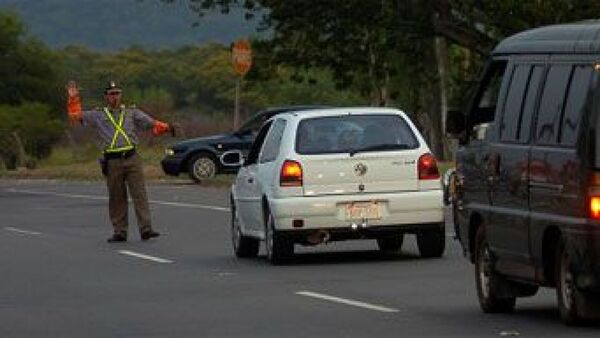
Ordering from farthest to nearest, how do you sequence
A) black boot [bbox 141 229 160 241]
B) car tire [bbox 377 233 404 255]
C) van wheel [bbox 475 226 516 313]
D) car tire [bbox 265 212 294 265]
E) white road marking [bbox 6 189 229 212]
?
white road marking [bbox 6 189 229 212], black boot [bbox 141 229 160 241], car tire [bbox 377 233 404 255], car tire [bbox 265 212 294 265], van wheel [bbox 475 226 516 313]

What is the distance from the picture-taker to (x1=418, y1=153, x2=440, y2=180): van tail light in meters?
20.5

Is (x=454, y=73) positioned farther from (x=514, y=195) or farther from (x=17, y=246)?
(x=514, y=195)

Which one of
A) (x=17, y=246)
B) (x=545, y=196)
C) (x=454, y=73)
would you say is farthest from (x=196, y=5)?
(x=545, y=196)

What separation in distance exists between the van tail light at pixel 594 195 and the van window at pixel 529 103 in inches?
46.6

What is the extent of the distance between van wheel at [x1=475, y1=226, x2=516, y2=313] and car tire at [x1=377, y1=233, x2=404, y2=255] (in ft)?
20.9

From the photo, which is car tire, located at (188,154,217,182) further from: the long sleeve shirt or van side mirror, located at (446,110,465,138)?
van side mirror, located at (446,110,465,138)

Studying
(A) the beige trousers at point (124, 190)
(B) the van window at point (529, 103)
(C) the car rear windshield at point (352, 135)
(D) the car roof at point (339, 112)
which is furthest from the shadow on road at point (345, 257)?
(B) the van window at point (529, 103)

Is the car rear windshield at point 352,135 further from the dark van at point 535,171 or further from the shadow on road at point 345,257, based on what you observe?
the dark van at point 535,171

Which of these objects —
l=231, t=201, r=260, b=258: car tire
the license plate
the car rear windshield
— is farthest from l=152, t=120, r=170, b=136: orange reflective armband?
the license plate

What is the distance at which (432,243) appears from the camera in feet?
68.0

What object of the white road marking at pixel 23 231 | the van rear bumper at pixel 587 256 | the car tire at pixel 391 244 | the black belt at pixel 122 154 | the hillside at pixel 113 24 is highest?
the hillside at pixel 113 24

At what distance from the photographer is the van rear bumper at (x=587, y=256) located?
1275cm

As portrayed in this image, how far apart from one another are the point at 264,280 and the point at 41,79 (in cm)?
6342

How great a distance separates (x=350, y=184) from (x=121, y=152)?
18.1 feet
